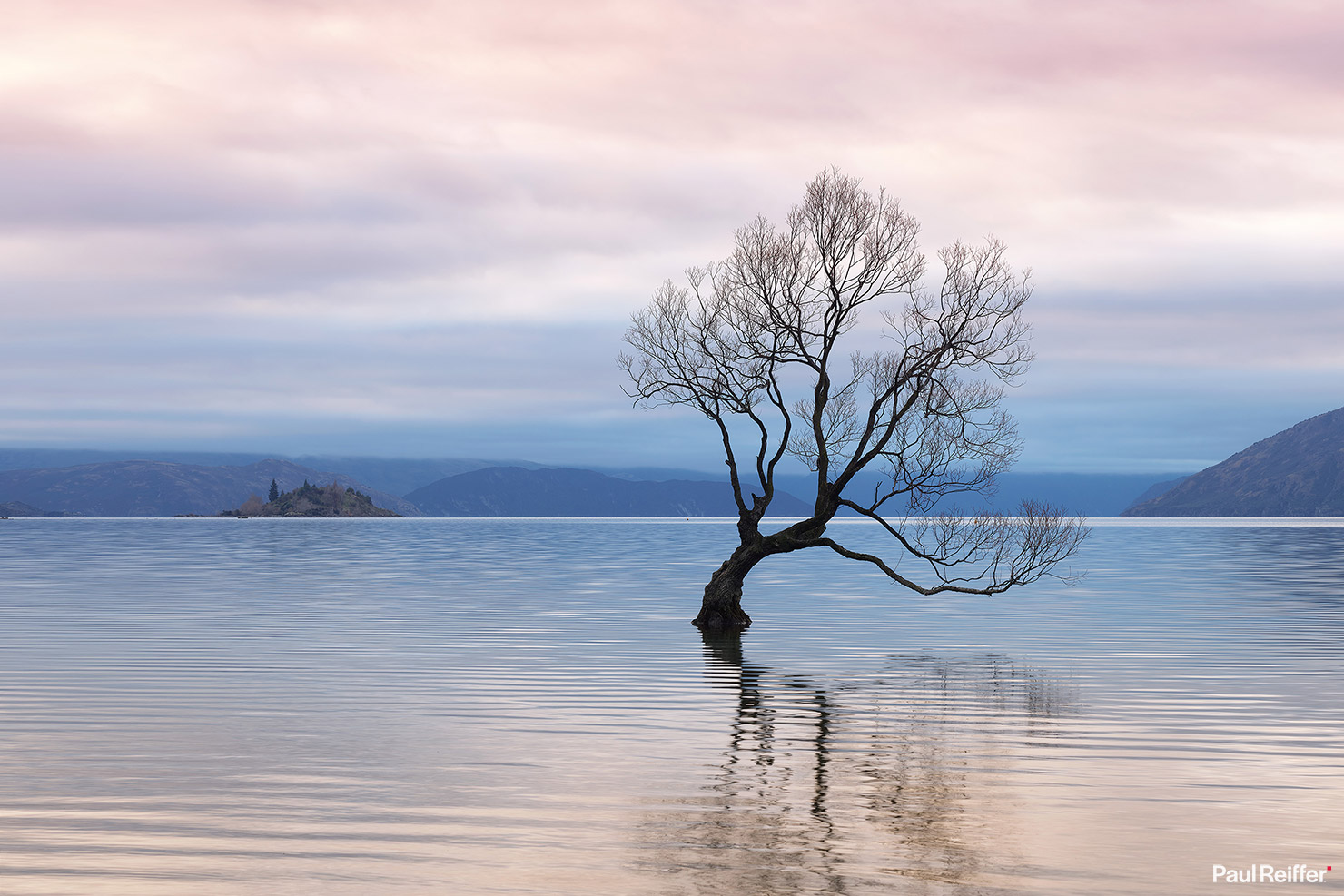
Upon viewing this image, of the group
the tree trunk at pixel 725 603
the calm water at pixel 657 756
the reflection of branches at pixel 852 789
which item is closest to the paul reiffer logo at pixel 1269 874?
the calm water at pixel 657 756

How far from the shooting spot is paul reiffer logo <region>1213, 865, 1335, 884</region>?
37.7ft

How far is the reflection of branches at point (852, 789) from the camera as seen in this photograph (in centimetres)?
1166

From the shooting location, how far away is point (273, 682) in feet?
86.6

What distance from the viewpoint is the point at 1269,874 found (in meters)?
11.7

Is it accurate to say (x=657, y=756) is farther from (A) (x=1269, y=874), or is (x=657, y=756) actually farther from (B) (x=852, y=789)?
(A) (x=1269, y=874)

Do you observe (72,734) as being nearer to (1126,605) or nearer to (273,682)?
(273,682)

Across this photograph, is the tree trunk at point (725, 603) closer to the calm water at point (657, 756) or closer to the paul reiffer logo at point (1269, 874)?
the calm water at point (657, 756)

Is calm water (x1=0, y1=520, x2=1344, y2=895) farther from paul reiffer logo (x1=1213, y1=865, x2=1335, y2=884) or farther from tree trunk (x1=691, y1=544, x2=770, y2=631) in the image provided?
Answer: tree trunk (x1=691, y1=544, x2=770, y2=631)

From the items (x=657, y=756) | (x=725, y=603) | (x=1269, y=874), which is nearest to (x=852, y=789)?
(x=657, y=756)

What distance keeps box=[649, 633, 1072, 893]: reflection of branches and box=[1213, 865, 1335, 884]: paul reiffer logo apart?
2069 millimetres

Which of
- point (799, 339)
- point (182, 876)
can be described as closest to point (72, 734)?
point (182, 876)

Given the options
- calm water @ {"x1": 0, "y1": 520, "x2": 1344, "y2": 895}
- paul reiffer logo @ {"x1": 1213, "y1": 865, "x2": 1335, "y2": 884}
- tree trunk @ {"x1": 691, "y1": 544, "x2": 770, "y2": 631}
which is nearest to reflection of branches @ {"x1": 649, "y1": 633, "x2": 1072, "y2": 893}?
calm water @ {"x1": 0, "y1": 520, "x2": 1344, "y2": 895}

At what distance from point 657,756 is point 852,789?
339cm

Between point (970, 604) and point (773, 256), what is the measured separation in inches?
961
